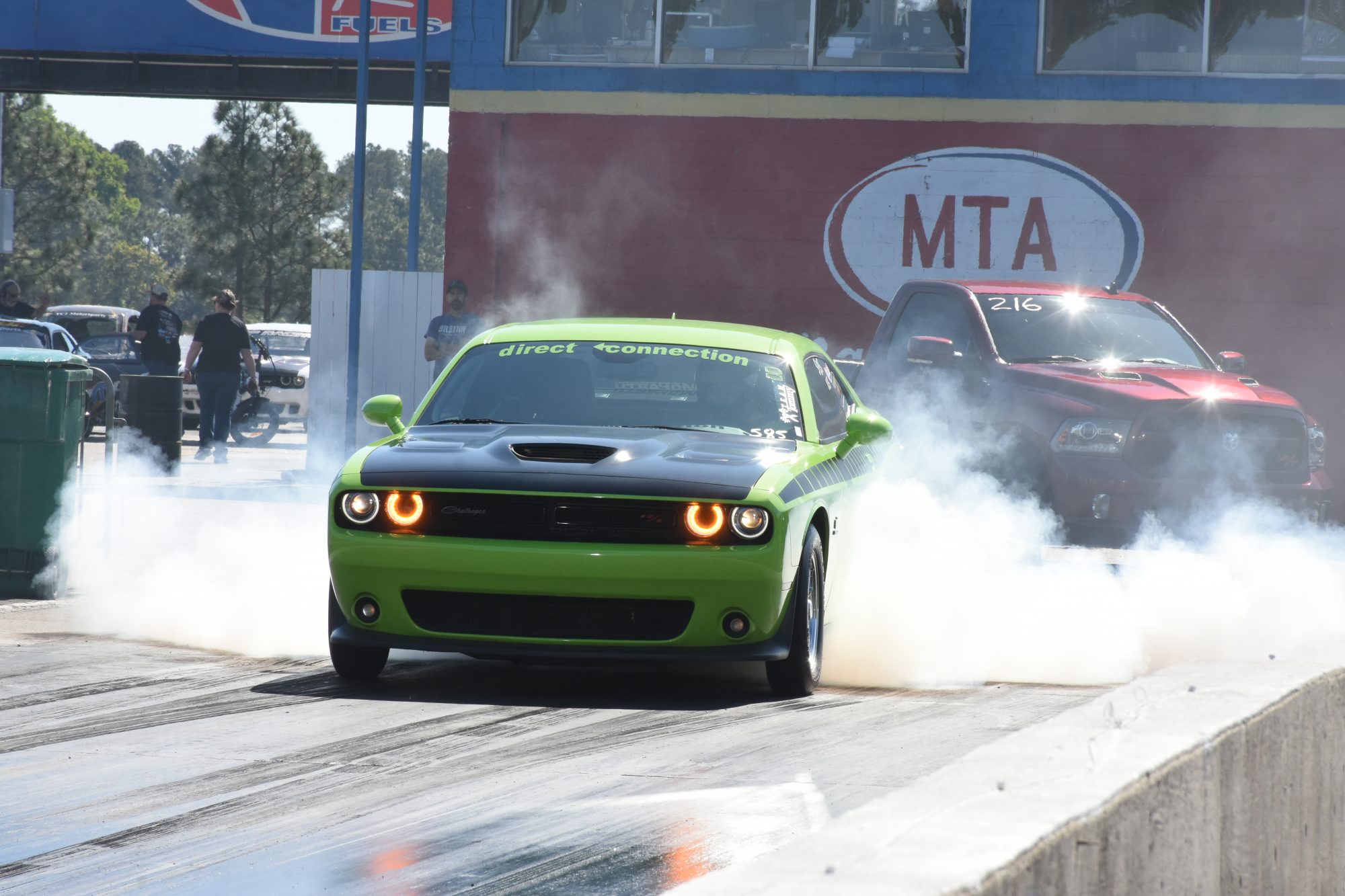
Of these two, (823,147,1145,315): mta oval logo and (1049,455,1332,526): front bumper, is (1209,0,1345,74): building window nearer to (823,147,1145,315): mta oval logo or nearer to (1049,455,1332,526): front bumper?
(823,147,1145,315): mta oval logo

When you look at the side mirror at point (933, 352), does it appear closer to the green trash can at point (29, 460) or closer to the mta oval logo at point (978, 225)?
the green trash can at point (29, 460)

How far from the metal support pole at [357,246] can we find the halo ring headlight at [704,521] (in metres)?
11.9

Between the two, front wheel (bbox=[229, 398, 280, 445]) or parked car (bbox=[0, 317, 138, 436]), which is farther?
front wheel (bbox=[229, 398, 280, 445])

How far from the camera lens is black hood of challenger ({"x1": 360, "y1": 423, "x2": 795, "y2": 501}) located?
20.6 ft

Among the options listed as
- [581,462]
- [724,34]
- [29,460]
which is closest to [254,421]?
[724,34]

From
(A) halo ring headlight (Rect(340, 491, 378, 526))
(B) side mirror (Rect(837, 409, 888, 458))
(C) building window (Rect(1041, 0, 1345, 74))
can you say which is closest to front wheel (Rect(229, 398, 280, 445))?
(C) building window (Rect(1041, 0, 1345, 74))

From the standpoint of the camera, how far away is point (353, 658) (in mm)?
6777

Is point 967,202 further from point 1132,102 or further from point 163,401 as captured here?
point 163,401

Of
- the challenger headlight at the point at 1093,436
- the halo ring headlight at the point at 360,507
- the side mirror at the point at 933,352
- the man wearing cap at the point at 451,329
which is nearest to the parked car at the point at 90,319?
the man wearing cap at the point at 451,329

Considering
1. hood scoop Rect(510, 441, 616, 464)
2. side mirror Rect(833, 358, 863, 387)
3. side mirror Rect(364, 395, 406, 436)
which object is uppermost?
side mirror Rect(833, 358, 863, 387)

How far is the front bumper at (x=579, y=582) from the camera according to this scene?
20.5 feet

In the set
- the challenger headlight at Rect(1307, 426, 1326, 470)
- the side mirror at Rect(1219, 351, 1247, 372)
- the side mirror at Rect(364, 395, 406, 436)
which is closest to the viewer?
the side mirror at Rect(364, 395, 406, 436)

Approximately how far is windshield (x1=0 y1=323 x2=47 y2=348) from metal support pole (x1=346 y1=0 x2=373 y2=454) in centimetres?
373

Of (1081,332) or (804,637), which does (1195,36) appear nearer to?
(1081,332)
